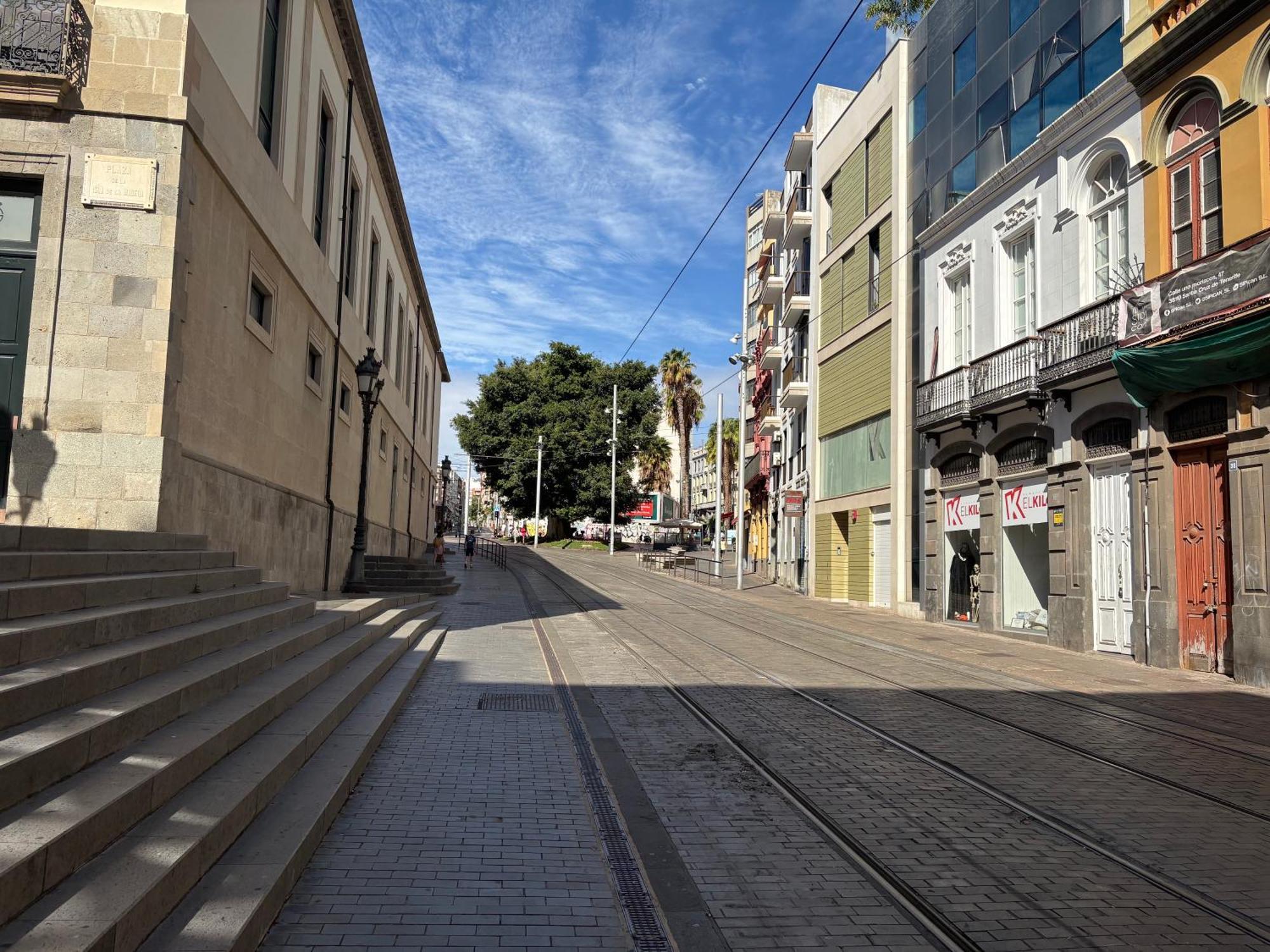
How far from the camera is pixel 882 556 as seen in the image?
26062 millimetres

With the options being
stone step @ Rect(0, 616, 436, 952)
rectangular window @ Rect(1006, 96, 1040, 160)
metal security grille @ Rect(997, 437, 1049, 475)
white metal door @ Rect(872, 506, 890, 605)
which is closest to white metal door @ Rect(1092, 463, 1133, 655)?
metal security grille @ Rect(997, 437, 1049, 475)

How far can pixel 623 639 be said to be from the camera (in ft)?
50.5

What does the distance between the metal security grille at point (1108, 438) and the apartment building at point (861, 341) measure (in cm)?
765

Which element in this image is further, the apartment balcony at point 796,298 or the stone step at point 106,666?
the apartment balcony at point 796,298

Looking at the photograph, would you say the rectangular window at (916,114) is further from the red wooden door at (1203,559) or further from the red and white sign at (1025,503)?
the red wooden door at (1203,559)

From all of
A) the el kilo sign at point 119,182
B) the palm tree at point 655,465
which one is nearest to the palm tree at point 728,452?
the palm tree at point 655,465

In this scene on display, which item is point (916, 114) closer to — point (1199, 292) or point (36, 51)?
point (1199, 292)

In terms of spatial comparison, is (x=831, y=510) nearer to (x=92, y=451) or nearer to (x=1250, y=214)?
(x=1250, y=214)

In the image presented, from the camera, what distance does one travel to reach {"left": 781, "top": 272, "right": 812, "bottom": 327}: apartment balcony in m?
34.1

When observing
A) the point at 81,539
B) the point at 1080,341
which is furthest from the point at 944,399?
the point at 81,539

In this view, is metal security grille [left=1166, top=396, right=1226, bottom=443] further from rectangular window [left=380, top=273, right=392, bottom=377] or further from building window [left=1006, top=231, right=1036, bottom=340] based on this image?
rectangular window [left=380, top=273, right=392, bottom=377]

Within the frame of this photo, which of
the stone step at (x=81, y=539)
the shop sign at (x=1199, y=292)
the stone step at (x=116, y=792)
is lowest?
the stone step at (x=116, y=792)

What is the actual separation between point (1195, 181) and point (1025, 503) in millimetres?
6934

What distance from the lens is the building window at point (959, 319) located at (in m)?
21.5
